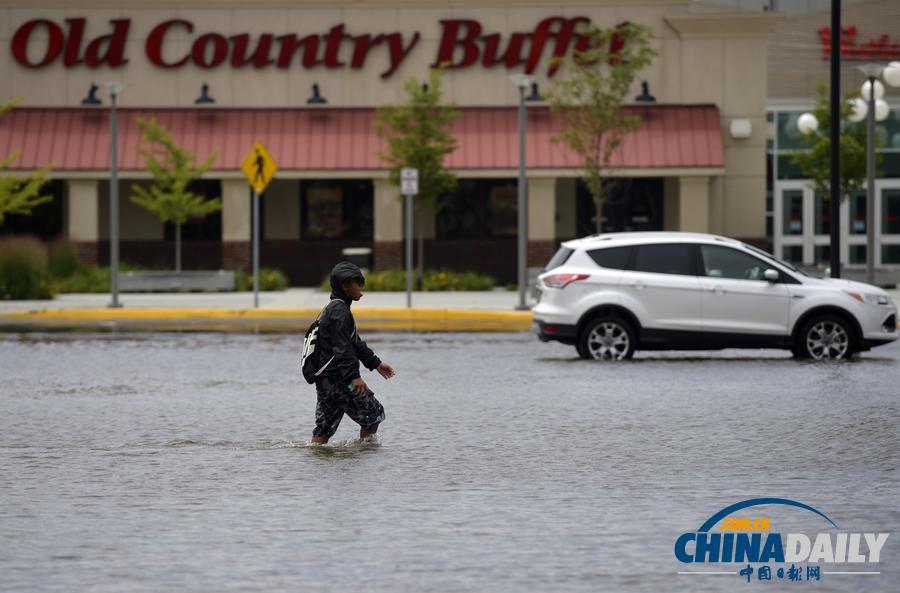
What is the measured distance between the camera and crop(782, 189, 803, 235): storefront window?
47125 mm

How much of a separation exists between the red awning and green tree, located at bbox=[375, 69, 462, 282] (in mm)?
2068

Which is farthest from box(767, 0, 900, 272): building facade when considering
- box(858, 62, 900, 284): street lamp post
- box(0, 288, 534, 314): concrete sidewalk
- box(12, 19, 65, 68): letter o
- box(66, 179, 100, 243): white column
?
box(12, 19, 65, 68): letter o

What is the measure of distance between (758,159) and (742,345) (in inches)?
851

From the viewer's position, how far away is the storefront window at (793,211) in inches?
1855

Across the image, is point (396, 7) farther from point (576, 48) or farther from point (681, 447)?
point (681, 447)

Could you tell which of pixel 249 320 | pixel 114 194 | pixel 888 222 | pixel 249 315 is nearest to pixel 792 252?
pixel 888 222

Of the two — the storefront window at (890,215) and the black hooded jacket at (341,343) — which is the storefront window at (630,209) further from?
the black hooded jacket at (341,343)

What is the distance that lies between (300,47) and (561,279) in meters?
22.6

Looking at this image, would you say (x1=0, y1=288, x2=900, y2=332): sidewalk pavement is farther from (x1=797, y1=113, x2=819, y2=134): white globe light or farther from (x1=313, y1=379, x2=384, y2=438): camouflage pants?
(x1=313, y1=379, x2=384, y2=438): camouflage pants

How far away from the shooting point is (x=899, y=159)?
48188 mm

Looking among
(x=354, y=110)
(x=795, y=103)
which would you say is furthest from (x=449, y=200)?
(x=795, y=103)

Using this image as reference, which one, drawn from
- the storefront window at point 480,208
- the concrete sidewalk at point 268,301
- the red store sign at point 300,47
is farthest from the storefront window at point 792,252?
the concrete sidewalk at point 268,301

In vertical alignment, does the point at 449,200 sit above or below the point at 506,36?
below

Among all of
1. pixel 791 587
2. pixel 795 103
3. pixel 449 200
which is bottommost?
pixel 791 587
